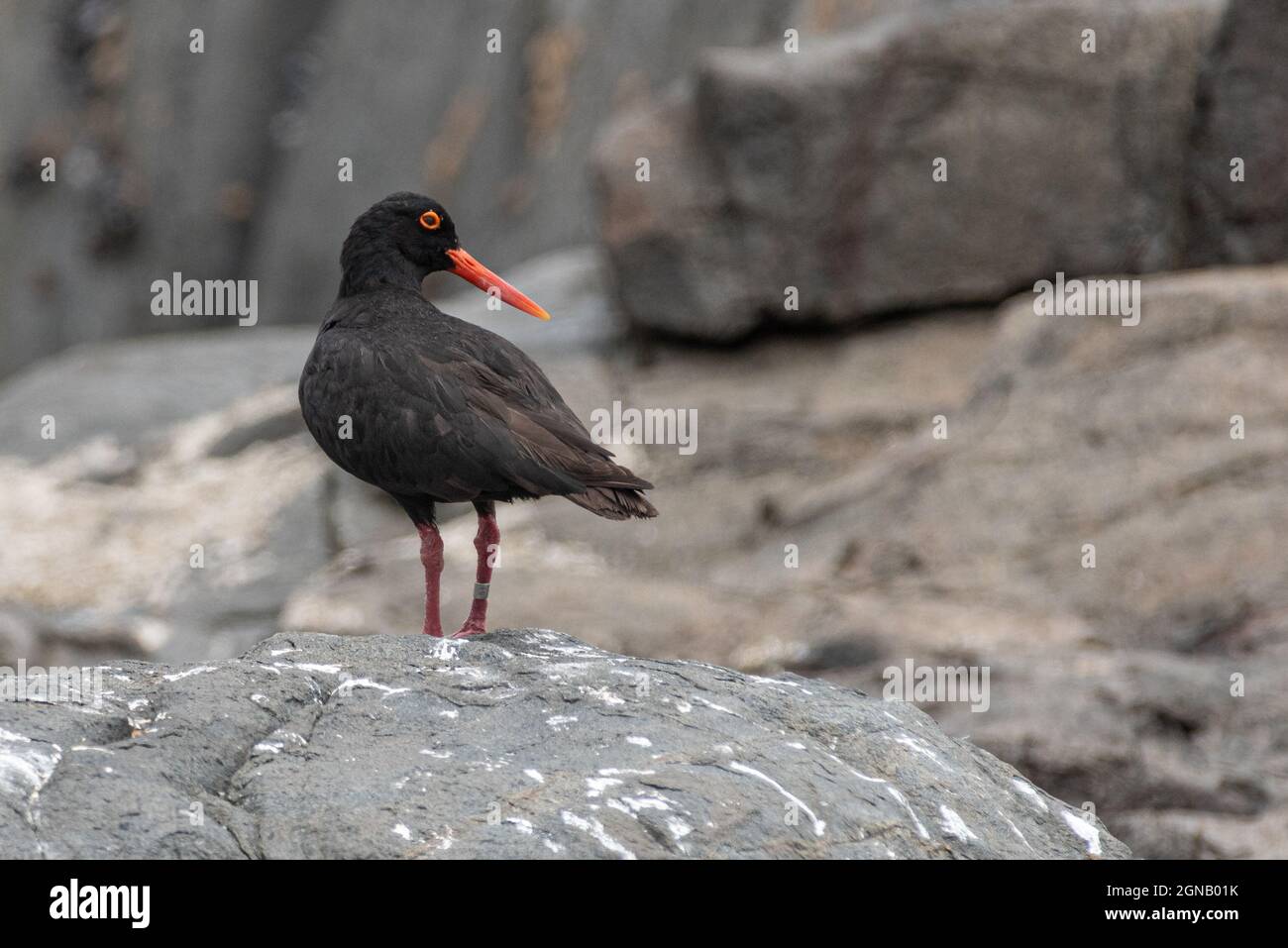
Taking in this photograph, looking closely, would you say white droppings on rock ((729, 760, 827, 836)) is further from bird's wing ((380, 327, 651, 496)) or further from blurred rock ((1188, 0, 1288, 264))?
blurred rock ((1188, 0, 1288, 264))

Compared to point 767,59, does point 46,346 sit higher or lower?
lower

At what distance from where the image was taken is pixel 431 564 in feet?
22.8

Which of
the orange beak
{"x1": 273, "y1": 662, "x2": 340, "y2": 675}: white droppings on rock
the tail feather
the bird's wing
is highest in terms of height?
the orange beak

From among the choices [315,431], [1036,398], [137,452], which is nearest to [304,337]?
[137,452]

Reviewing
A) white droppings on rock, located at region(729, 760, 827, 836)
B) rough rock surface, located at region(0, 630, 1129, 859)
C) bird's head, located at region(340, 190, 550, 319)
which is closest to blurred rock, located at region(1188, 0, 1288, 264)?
bird's head, located at region(340, 190, 550, 319)

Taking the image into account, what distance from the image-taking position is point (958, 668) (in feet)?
35.7

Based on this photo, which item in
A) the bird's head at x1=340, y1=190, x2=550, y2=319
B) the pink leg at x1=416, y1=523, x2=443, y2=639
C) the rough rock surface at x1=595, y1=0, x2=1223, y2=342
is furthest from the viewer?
the rough rock surface at x1=595, y1=0, x2=1223, y2=342

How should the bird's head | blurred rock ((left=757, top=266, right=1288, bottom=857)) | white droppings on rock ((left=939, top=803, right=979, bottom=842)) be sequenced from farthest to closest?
1. blurred rock ((left=757, top=266, right=1288, bottom=857))
2. the bird's head
3. white droppings on rock ((left=939, top=803, right=979, bottom=842))

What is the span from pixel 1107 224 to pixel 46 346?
757 inches

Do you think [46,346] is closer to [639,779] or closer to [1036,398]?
[1036,398]

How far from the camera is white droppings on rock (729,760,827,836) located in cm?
518

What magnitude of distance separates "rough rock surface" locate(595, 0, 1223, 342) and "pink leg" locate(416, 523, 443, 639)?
12.7 m

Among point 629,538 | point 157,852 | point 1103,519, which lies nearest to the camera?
point 157,852

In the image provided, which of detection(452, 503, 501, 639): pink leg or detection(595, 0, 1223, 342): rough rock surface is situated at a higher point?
detection(595, 0, 1223, 342): rough rock surface
